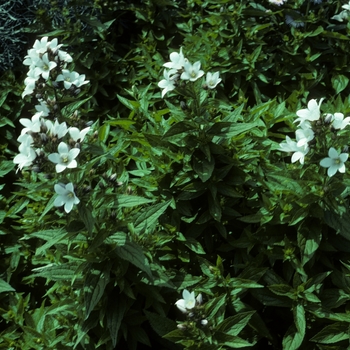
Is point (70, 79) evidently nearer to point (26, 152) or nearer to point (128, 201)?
point (26, 152)

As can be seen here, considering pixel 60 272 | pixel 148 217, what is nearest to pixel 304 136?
pixel 148 217

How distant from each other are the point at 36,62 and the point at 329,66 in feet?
8.51

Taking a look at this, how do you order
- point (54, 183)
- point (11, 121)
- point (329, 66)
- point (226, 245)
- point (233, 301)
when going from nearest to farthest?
point (54, 183)
point (233, 301)
point (226, 245)
point (11, 121)
point (329, 66)

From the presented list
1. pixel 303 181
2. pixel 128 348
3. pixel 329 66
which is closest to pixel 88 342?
pixel 128 348

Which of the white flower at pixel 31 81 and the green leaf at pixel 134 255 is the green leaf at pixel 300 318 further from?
the white flower at pixel 31 81

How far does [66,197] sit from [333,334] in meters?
1.50

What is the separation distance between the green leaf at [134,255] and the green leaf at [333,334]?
3.04ft

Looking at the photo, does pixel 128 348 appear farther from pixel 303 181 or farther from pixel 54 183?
pixel 303 181

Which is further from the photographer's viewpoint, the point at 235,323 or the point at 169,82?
the point at 169,82

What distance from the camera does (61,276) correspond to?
2756mm

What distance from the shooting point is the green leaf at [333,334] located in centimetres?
279

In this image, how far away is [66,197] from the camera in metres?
2.40

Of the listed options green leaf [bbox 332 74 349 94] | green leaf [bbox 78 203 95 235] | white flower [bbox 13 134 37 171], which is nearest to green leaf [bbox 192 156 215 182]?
green leaf [bbox 78 203 95 235]

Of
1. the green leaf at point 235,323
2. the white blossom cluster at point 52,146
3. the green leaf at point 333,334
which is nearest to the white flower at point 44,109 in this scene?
the white blossom cluster at point 52,146
